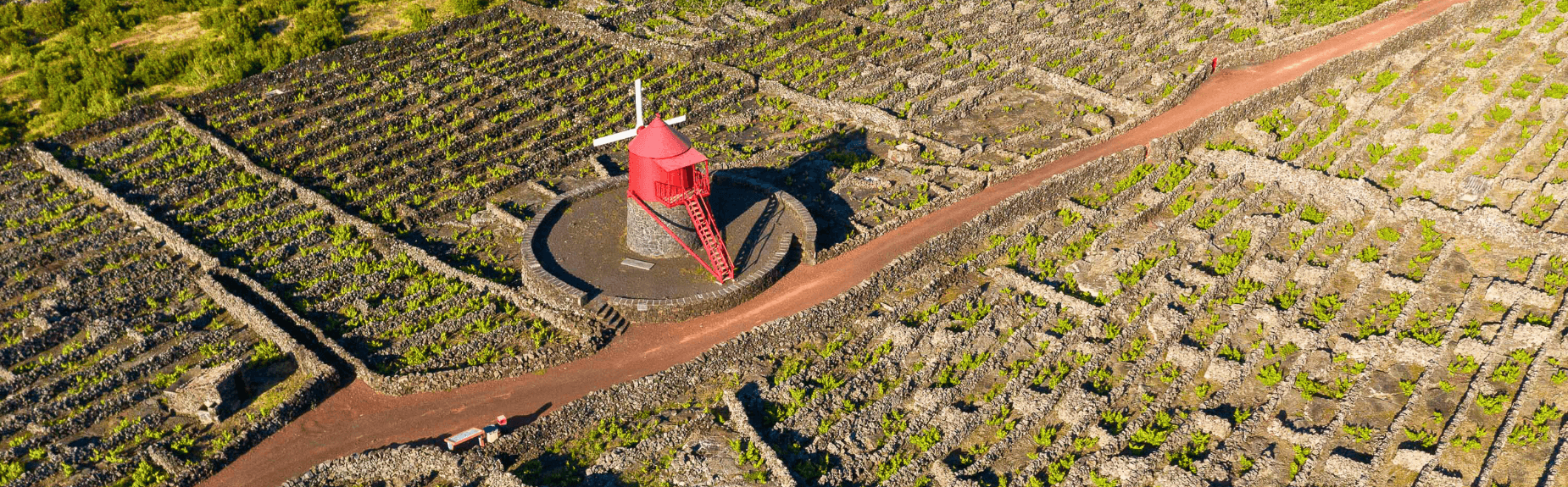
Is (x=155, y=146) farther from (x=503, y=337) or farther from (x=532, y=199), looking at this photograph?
(x=503, y=337)

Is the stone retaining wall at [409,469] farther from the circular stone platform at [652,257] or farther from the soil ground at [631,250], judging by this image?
the soil ground at [631,250]

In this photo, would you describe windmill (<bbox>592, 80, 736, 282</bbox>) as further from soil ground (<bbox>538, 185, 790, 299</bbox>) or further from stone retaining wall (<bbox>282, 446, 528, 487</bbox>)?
stone retaining wall (<bbox>282, 446, 528, 487</bbox>)

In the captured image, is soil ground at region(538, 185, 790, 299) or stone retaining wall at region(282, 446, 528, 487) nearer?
stone retaining wall at region(282, 446, 528, 487)

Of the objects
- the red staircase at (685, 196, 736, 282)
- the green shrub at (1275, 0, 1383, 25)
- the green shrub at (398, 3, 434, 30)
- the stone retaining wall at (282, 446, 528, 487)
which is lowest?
the stone retaining wall at (282, 446, 528, 487)

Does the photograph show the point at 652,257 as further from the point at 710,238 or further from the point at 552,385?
the point at 552,385

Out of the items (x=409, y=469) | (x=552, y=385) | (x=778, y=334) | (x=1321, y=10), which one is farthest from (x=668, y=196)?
(x=1321, y=10)

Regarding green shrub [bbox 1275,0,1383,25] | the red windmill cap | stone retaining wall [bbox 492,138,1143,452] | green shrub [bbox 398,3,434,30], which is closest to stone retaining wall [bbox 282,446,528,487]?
stone retaining wall [bbox 492,138,1143,452]

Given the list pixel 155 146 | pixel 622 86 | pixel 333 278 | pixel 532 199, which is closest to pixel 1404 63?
pixel 622 86
